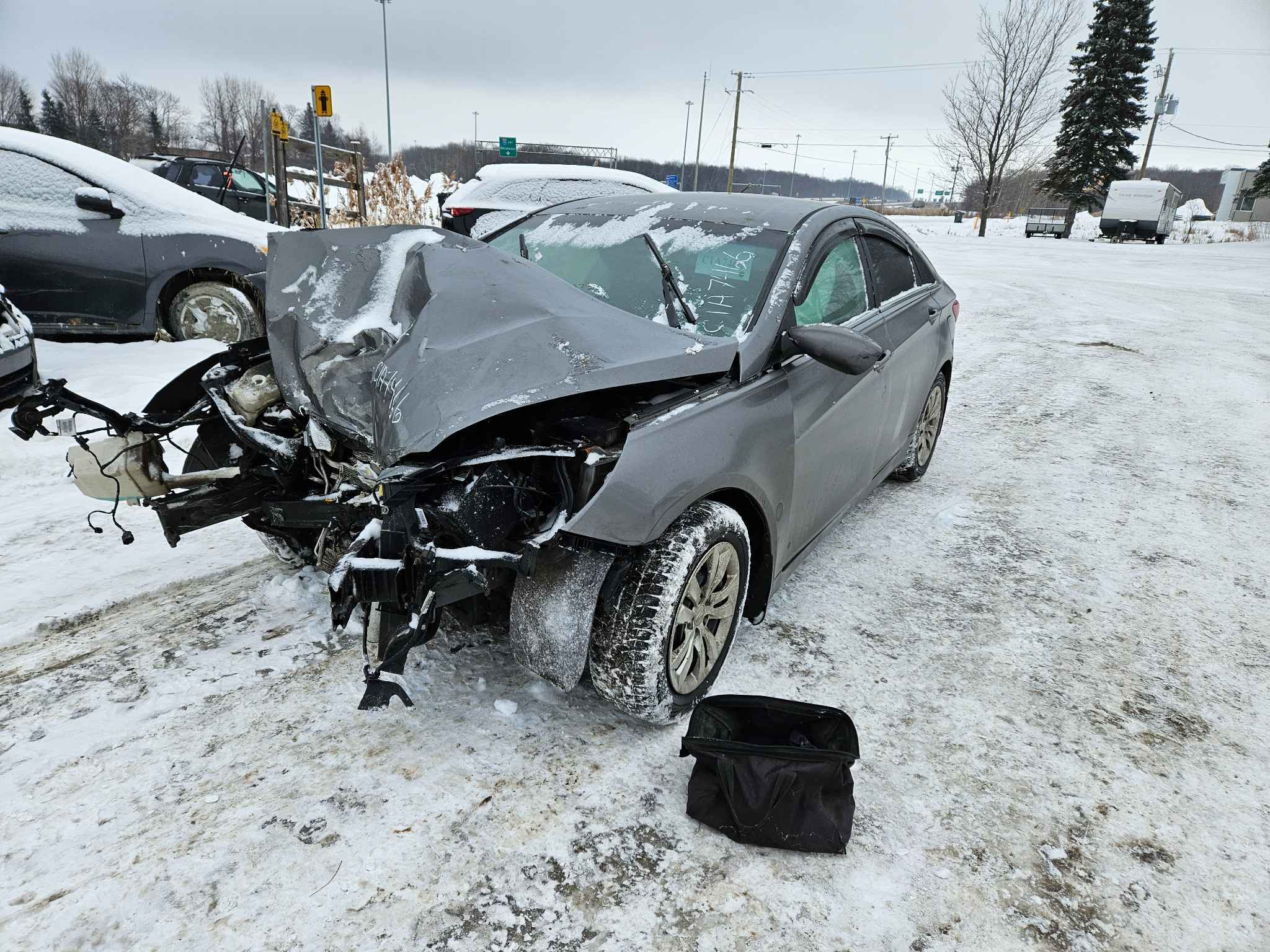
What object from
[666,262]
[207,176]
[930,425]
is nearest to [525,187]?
[207,176]

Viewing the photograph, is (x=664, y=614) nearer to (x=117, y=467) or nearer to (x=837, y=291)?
(x=837, y=291)

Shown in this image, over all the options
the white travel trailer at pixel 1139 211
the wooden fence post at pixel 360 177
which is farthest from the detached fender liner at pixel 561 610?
the white travel trailer at pixel 1139 211

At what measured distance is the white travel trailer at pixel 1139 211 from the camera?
3062 cm

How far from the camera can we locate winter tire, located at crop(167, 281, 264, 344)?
246 inches

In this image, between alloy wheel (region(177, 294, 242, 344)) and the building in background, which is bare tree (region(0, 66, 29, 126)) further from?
the building in background

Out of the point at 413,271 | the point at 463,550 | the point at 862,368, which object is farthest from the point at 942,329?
the point at 463,550

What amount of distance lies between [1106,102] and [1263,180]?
36.1ft

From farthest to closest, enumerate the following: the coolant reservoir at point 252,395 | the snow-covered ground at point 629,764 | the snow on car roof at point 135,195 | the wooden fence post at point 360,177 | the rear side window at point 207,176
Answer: the rear side window at point 207,176 → the wooden fence post at point 360,177 → the snow on car roof at point 135,195 → the coolant reservoir at point 252,395 → the snow-covered ground at point 629,764

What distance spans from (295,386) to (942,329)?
11.8ft

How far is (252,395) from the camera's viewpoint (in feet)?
8.59

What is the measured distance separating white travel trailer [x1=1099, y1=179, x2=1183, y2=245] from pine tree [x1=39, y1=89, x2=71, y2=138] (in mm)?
59941

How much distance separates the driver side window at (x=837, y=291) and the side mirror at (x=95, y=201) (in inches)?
230

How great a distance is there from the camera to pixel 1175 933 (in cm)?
179

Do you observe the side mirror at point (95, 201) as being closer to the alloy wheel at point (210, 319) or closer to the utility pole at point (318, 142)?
the alloy wheel at point (210, 319)
